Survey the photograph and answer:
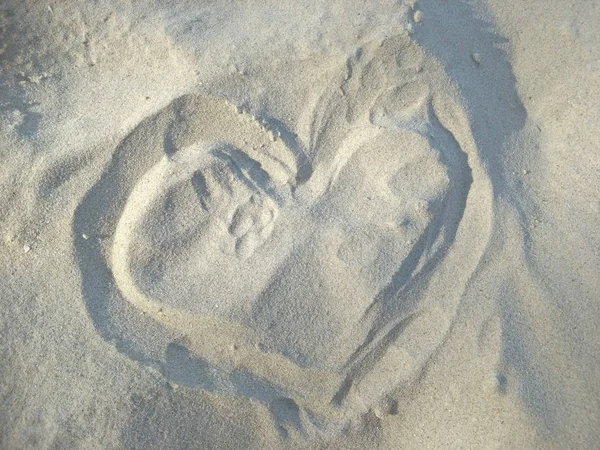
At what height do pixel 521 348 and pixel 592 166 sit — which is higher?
pixel 592 166

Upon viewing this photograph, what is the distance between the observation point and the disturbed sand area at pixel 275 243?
1.75 m

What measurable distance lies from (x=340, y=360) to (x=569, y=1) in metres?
1.76

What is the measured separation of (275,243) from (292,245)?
0.07 meters

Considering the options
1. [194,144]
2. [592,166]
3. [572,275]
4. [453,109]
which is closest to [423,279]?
[572,275]

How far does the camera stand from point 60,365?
1.73 m

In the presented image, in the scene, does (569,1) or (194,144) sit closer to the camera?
(194,144)

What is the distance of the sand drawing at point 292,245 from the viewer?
1779 mm

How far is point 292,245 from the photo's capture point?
5.85 feet

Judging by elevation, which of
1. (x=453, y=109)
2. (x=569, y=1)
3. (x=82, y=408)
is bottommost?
(x=82, y=408)

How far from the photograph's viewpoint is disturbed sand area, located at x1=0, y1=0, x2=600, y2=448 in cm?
175

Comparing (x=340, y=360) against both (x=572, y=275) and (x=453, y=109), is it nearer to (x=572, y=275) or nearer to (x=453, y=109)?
(x=572, y=275)

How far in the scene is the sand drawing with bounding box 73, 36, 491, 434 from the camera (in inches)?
70.1

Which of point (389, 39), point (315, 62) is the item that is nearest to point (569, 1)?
point (389, 39)

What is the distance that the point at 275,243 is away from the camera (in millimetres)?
1789
